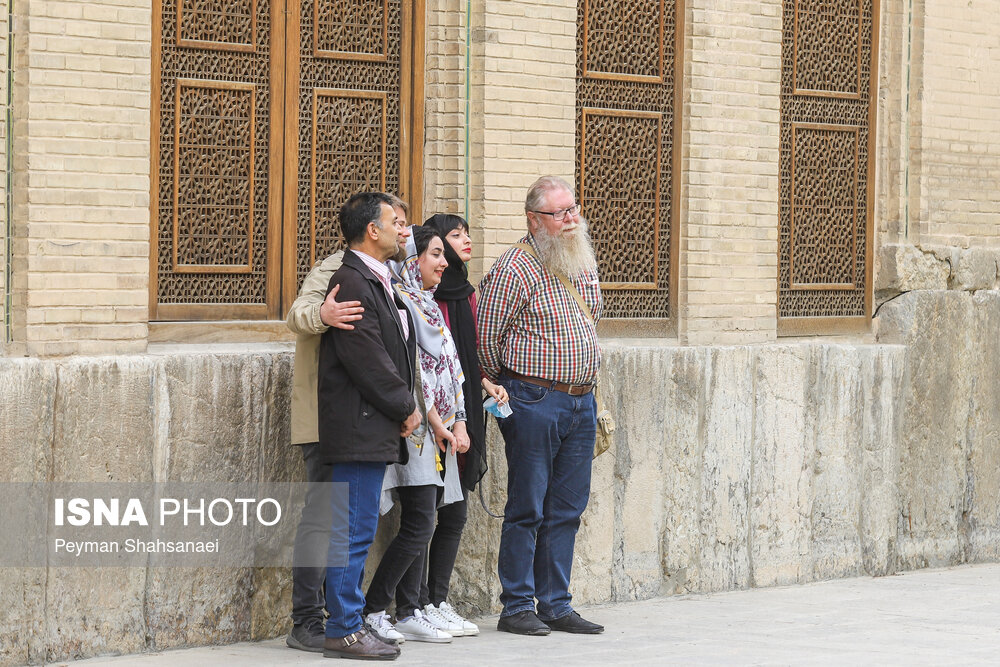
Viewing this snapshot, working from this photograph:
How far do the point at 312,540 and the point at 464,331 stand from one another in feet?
3.65

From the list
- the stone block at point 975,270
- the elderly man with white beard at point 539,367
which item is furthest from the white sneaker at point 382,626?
the stone block at point 975,270

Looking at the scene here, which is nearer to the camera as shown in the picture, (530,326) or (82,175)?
(82,175)

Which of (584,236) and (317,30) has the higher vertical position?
(317,30)

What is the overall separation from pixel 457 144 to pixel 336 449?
214 centimetres

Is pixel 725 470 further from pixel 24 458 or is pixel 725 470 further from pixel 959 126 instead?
pixel 24 458

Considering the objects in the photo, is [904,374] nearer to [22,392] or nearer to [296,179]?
[296,179]

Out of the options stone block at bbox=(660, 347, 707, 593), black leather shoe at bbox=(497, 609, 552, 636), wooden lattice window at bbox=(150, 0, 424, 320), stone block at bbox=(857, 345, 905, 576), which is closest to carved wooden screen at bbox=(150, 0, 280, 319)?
wooden lattice window at bbox=(150, 0, 424, 320)

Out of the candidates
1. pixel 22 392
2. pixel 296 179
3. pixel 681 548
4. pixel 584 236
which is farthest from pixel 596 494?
pixel 22 392

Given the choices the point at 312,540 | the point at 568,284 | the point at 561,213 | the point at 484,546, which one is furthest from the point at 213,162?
the point at 484,546

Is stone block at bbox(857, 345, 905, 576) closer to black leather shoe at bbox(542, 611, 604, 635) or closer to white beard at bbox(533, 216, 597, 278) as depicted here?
black leather shoe at bbox(542, 611, 604, 635)

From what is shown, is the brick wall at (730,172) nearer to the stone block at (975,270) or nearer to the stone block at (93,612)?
the stone block at (975,270)

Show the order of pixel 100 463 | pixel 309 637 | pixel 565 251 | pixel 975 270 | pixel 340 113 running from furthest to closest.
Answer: pixel 975 270 < pixel 340 113 < pixel 565 251 < pixel 309 637 < pixel 100 463

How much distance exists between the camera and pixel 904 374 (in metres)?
9.41

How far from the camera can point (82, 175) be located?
6492 mm
